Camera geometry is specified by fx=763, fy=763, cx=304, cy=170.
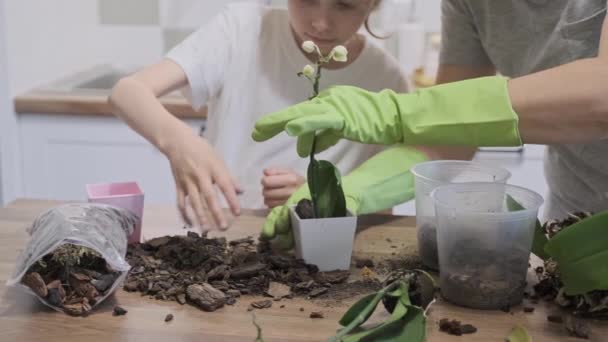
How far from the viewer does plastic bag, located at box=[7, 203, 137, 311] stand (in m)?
0.96

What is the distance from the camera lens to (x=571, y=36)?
1253 millimetres

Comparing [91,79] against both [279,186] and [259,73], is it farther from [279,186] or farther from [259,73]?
[279,186]

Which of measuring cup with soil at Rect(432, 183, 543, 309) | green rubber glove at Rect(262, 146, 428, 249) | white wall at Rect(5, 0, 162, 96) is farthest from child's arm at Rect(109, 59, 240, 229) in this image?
white wall at Rect(5, 0, 162, 96)

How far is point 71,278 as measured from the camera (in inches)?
38.3

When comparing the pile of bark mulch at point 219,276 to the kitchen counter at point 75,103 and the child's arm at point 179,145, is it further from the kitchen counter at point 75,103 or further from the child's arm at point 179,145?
the kitchen counter at point 75,103

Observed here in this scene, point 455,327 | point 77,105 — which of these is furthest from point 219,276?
point 77,105

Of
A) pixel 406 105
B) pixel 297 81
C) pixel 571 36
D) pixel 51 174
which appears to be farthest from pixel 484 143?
pixel 51 174

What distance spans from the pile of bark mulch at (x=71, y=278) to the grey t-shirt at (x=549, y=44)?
799 millimetres

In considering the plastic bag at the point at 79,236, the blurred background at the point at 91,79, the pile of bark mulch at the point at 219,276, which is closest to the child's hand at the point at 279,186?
the pile of bark mulch at the point at 219,276

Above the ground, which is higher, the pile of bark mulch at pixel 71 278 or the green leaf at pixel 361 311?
the green leaf at pixel 361 311

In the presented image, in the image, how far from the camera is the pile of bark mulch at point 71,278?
0.95m

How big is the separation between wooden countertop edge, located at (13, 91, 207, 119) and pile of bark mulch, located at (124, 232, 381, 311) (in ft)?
3.13

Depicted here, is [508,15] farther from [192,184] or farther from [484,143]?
[192,184]

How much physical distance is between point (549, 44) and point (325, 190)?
487 mm
